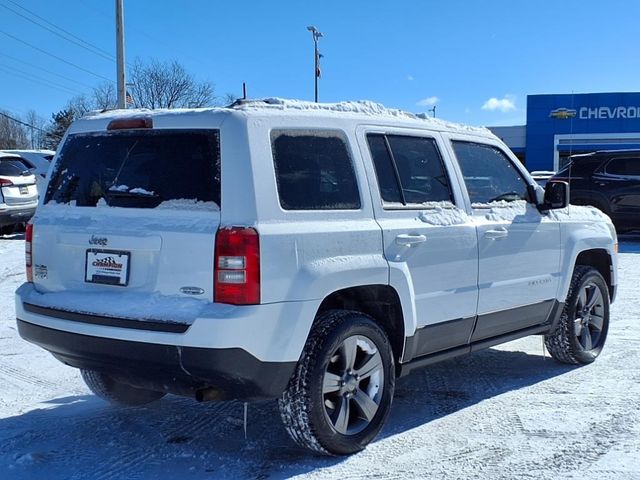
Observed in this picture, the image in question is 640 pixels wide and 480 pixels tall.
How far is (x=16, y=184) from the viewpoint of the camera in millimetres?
12844

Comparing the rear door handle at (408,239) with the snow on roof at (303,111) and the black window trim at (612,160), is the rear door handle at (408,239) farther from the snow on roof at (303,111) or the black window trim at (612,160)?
the black window trim at (612,160)

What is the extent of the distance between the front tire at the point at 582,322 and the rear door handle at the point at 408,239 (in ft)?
7.08

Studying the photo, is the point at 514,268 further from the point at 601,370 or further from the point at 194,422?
the point at 194,422

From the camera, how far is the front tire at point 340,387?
366 centimetres

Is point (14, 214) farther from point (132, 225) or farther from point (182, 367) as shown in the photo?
point (182, 367)

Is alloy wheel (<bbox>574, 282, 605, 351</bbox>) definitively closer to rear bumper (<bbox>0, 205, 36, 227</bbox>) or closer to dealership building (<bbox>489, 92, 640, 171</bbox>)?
rear bumper (<bbox>0, 205, 36, 227</bbox>)

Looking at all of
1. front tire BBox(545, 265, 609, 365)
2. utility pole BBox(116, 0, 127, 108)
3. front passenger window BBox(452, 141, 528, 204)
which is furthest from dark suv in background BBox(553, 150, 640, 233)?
utility pole BBox(116, 0, 127, 108)

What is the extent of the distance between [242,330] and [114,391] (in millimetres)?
1741

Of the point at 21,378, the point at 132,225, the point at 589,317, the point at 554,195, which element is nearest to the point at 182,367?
the point at 132,225

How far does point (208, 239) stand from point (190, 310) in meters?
0.36

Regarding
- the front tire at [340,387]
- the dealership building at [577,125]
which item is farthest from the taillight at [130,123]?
the dealership building at [577,125]

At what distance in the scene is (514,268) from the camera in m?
5.05

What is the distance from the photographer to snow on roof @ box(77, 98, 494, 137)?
12.1ft

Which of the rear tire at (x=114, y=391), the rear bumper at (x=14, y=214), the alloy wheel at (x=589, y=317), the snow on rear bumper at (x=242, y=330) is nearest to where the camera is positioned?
the snow on rear bumper at (x=242, y=330)
